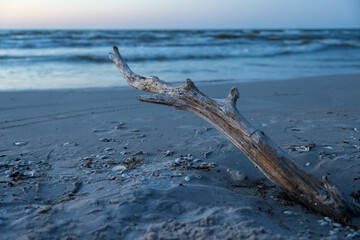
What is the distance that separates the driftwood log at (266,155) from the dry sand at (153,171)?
115 millimetres

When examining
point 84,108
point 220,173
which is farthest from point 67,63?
point 220,173

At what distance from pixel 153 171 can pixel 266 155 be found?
1108mm

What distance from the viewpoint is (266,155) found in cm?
252

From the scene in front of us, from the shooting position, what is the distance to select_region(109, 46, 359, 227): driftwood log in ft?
7.59

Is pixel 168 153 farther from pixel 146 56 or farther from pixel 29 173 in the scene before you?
pixel 146 56

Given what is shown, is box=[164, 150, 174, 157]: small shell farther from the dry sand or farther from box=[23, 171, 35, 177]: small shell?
box=[23, 171, 35, 177]: small shell

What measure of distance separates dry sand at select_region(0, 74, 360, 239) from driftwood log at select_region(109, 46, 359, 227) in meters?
0.12

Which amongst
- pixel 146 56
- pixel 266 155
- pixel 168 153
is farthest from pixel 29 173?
pixel 146 56

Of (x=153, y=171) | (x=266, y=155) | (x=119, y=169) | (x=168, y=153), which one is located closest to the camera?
(x=266, y=155)

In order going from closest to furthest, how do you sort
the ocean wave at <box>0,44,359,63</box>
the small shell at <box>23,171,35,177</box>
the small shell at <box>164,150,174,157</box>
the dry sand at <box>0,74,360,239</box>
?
the dry sand at <box>0,74,360,239</box>
the small shell at <box>23,171,35,177</box>
the small shell at <box>164,150,174,157</box>
the ocean wave at <box>0,44,359,63</box>

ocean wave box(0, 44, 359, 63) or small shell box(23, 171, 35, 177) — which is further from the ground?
ocean wave box(0, 44, 359, 63)

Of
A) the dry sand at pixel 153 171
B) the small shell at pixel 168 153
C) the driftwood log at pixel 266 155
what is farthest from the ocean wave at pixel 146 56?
the driftwood log at pixel 266 155

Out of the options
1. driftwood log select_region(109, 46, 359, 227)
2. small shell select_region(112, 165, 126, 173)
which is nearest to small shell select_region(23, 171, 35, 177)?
small shell select_region(112, 165, 126, 173)

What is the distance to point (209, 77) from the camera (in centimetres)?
969
